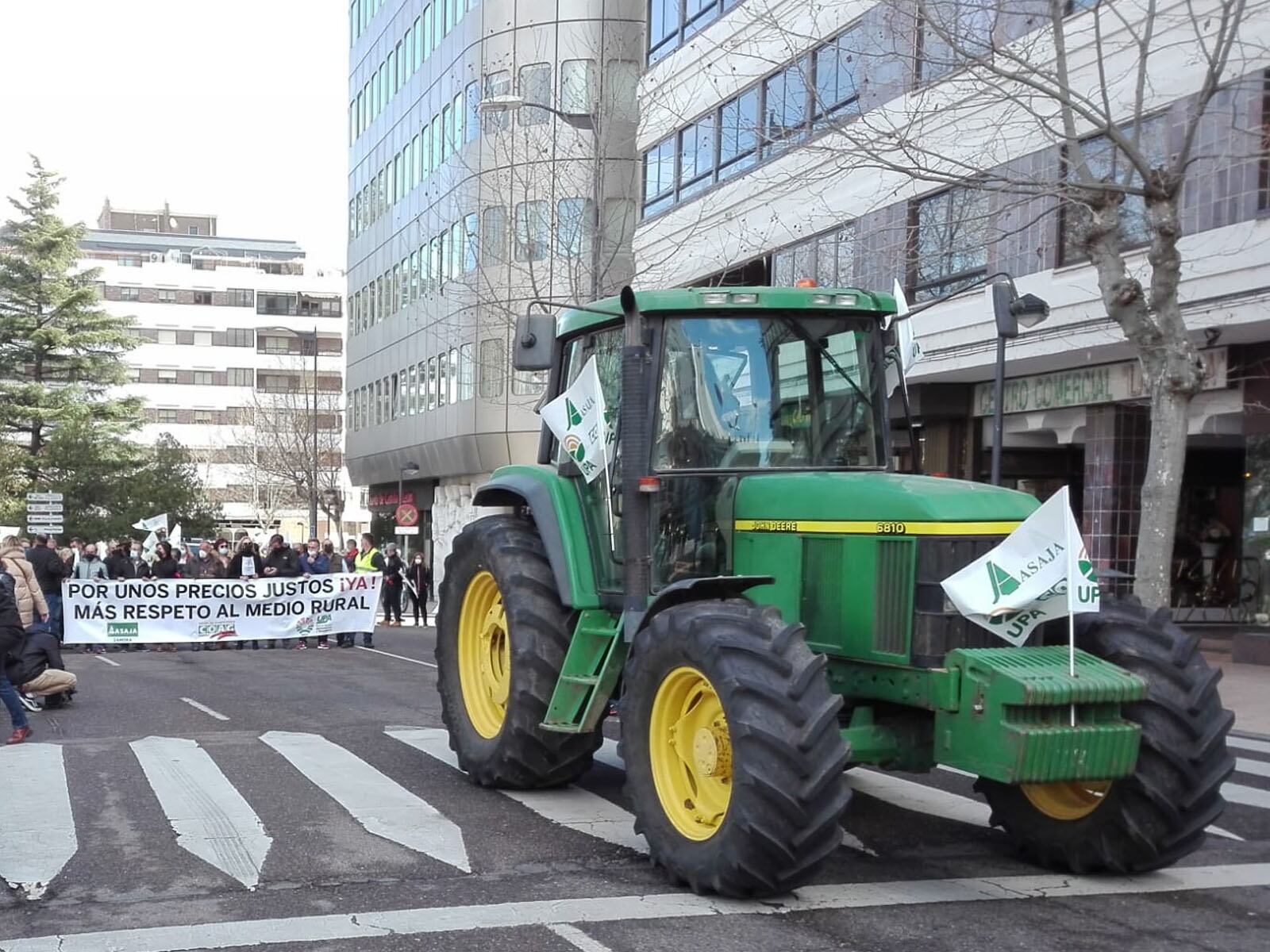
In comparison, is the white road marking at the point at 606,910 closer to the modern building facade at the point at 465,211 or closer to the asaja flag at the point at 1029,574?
the asaja flag at the point at 1029,574

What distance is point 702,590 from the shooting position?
7.16 m

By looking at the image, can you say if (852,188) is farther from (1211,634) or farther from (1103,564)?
(1211,634)

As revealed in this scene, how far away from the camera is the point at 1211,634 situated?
21859 mm

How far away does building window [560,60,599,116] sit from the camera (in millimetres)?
31984

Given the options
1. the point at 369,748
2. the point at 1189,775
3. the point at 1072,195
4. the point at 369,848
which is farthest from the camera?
the point at 1072,195

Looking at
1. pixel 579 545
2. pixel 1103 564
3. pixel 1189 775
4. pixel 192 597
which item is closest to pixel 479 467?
pixel 192 597

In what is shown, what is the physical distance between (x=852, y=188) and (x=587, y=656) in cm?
1607

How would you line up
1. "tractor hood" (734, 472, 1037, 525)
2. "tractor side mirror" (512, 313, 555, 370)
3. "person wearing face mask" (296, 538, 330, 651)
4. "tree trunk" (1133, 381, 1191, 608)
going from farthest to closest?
"person wearing face mask" (296, 538, 330, 651)
"tree trunk" (1133, 381, 1191, 608)
"tractor side mirror" (512, 313, 555, 370)
"tractor hood" (734, 472, 1037, 525)

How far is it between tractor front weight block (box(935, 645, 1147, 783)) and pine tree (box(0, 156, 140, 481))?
49.5m

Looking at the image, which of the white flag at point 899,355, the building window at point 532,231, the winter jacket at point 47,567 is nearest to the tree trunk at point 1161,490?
the white flag at point 899,355

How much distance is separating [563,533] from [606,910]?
283 centimetres

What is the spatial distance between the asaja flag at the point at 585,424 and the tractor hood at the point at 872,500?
98cm

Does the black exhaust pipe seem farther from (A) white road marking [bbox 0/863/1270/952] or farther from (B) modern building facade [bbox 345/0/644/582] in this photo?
(B) modern building facade [bbox 345/0/644/582]

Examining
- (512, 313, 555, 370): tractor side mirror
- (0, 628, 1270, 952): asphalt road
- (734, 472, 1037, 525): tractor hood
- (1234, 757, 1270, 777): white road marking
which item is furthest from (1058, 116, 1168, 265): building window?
(734, 472, 1037, 525): tractor hood
